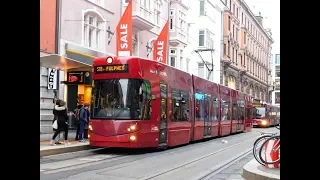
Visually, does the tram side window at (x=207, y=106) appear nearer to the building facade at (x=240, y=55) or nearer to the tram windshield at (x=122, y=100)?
the tram windshield at (x=122, y=100)

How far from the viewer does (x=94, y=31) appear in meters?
25.2

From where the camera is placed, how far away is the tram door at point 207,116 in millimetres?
22188

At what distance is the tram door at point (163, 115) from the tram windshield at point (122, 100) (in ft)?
3.38

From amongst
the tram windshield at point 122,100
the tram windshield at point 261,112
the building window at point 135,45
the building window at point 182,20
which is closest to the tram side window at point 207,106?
the tram windshield at point 122,100

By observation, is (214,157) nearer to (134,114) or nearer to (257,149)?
(134,114)

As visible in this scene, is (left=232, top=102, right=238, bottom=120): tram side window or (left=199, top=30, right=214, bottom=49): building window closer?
(left=232, top=102, right=238, bottom=120): tram side window

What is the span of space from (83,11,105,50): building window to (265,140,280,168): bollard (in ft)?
52.9

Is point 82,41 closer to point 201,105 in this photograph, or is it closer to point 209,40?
point 201,105

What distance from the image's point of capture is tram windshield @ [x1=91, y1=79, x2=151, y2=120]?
47.3 ft

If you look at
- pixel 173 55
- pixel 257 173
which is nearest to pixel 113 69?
pixel 257 173

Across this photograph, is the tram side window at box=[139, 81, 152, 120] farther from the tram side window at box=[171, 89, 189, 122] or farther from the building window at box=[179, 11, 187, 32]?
the building window at box=[179, 11, 187, 32]

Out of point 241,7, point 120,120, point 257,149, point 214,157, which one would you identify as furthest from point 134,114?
point 241,7

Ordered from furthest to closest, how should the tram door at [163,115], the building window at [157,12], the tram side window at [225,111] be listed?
the building window at [157,12] < the tram side window at [225,111] < the tram door at [163,115]

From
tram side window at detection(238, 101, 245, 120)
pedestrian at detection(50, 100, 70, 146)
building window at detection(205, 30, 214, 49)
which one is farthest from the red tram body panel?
building window at detection(205, 30, 214, 49)
